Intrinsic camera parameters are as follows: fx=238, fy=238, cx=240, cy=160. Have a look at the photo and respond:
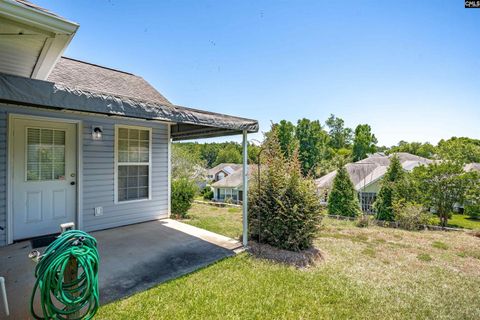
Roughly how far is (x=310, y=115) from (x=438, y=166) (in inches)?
1051

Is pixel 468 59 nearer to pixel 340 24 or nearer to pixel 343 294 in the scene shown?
pixel 340 24

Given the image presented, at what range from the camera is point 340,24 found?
6949 millimetres

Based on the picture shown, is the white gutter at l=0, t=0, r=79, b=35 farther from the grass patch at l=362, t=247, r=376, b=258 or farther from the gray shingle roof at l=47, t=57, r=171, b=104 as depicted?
the grass patch at l=362, t=247, r=376, b=258

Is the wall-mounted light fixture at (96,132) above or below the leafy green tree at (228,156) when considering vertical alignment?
below

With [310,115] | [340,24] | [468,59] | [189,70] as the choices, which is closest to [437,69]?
[468,59]

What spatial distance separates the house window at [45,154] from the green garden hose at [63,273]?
3.58m

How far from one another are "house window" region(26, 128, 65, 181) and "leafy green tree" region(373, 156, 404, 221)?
12619 mm

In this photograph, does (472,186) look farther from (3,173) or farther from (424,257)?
(3,173)

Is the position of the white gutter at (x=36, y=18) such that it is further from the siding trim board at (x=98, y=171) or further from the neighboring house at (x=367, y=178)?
the neighboring house at (x=367, y=178)

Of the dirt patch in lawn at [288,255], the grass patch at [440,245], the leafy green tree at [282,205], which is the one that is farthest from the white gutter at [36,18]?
the grass patch at [440,245]

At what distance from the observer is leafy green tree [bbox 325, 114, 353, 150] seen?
50.4 metres

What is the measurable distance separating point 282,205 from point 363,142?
4181 cm

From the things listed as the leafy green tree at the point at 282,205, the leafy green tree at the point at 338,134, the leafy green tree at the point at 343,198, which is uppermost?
the leafy green tree at the point at 338,134

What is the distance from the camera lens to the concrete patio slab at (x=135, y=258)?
2.78 meters
